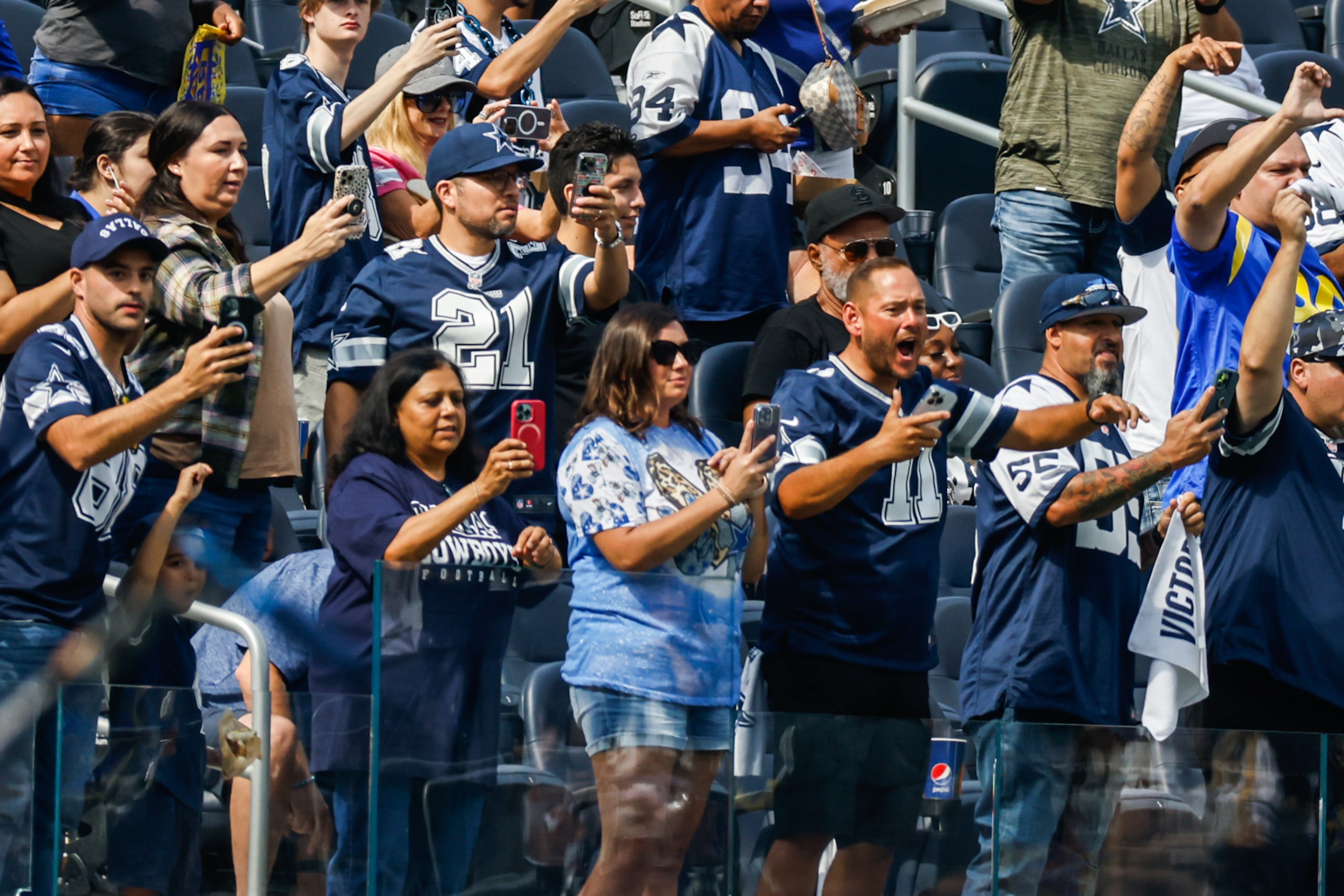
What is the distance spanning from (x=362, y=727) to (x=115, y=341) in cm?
99

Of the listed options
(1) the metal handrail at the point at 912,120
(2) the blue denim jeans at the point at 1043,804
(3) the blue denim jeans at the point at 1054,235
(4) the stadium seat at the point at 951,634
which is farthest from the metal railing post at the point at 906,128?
(2) the blue denim jeans at the point at 1043,804

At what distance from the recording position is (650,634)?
374 cm

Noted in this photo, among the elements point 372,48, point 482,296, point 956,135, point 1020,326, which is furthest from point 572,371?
point 956,135

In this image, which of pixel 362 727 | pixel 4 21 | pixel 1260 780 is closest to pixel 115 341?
pixel 362 727

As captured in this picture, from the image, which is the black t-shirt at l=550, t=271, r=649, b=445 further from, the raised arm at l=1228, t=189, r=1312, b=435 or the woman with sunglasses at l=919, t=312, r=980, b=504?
the raised arm at l=1228, t=189, r=1312, b=435

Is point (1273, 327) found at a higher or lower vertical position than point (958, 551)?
higher

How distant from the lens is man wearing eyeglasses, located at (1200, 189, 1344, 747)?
4.34 m

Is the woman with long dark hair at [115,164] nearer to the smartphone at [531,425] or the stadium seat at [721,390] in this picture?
the smartphone at [531,425]

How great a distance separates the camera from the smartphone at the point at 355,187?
4230mm

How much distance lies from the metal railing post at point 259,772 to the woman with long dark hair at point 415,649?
0.10 m

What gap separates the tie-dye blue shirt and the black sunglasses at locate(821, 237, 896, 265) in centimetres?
113

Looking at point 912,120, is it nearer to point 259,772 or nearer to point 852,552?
point 852,552

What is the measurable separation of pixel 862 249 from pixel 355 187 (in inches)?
50.8

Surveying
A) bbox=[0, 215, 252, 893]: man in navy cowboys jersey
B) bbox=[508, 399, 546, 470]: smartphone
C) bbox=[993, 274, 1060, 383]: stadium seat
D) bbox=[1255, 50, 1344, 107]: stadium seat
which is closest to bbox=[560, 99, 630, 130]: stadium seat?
bbox=[993, 274, 1060, 383]: stadium seat
